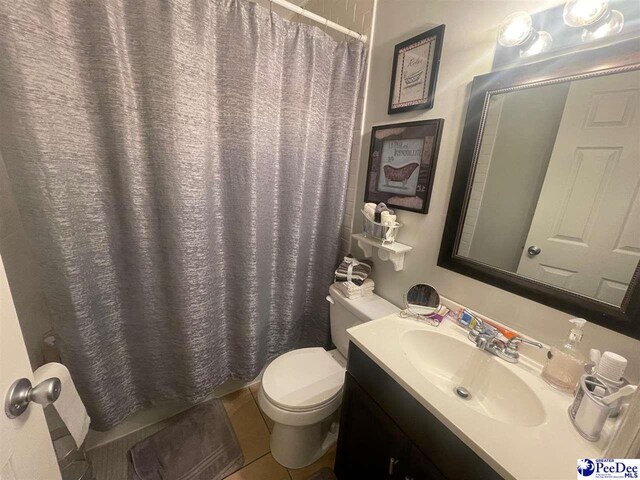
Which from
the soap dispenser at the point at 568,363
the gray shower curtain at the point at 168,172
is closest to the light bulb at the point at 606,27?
the soap dispenser at the point at 568,363

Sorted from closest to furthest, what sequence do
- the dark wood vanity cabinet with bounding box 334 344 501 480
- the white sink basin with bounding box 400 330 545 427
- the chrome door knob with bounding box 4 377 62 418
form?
the chrome door knob with bounding box 4 377 62 418
the dark wood vanity cabinet with bounding box 334 344 501 480
the white sink basin with bounding box 400 330 545 427

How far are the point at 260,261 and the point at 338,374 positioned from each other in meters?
0.68

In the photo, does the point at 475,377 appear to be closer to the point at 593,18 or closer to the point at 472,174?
the point at 472,174

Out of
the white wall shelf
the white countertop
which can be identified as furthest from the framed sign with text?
the white countertop

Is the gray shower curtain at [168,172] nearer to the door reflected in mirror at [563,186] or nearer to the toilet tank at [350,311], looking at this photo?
the toilet tank at [350,311]

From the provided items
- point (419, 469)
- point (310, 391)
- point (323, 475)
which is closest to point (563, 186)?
point (419, 469)

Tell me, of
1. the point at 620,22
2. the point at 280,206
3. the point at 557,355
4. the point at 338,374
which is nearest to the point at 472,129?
the point at 620,22

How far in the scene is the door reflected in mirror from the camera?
0.69m

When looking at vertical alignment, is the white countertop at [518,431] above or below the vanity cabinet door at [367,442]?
above

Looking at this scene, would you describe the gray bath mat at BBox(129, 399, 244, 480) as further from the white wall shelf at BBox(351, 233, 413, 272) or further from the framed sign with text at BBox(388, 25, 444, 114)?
the framed sign with text at BBox(388, 25, 444, 114)

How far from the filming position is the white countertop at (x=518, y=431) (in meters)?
0.55

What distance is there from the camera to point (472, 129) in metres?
0.96

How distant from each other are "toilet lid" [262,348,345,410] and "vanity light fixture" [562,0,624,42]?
4.85 feet

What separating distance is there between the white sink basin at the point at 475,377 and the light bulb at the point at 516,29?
39.6 inches
